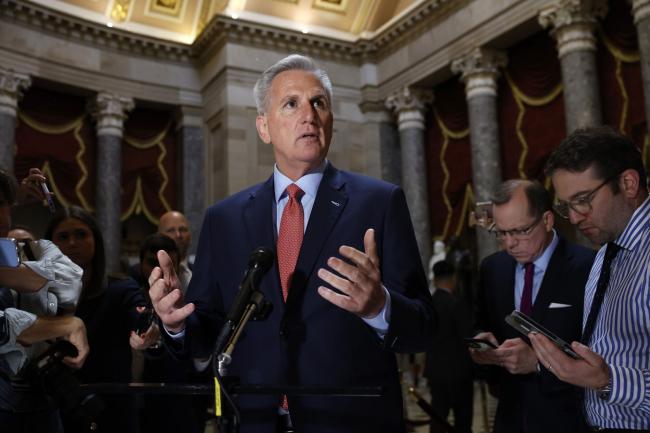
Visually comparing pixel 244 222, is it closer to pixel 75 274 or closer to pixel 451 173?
pixel 75 274


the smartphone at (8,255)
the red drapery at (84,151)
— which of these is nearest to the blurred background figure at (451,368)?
the smartphone at (8,255)

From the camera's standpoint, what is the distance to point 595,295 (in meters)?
2.14

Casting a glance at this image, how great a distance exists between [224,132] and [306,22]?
3060 millimetres

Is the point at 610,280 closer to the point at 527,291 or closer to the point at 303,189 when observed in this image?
the point at 527,291

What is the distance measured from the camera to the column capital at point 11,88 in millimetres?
10766

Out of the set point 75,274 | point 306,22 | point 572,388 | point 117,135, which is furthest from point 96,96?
point 572,388

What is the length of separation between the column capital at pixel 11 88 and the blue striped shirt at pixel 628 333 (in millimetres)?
11065

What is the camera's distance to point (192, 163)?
44.0ft

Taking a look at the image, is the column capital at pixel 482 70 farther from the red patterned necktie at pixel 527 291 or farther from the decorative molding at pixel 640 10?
the red patterned necktie at pixel 527 291

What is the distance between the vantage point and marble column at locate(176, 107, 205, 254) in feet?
43.8

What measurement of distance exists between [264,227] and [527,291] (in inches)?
62.6

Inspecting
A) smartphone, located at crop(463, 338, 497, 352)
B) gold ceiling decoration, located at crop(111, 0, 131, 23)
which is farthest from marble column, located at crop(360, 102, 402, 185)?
smartphone, located at crop(463, 338, 497, 352)

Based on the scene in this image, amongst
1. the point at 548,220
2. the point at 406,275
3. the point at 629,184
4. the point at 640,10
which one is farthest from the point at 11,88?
the point at 629,184

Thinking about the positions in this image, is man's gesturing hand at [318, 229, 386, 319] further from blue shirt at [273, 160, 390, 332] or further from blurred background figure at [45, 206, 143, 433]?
blurred background figure at [45, 206, 143, 433]
